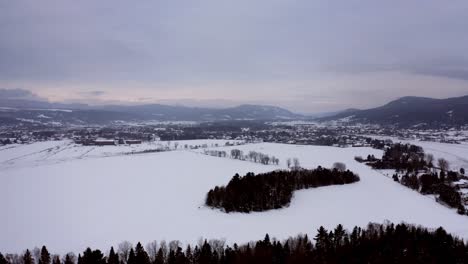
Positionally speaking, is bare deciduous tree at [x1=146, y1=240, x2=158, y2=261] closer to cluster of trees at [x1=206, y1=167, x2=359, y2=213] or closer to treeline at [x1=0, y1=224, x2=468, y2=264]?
treeline at [x1=0, y1=224, x2=468, y2=264]

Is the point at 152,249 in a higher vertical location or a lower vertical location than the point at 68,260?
lower

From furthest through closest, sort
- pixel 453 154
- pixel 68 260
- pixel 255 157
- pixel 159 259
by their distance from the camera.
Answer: pixel 453 154, pixel 255 157, pixel 159 259, pixel 68 260

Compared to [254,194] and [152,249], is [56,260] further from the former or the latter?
[254,194]

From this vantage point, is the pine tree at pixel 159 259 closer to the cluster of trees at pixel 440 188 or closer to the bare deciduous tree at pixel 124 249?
the bare deciduous tree at pixel 124 249

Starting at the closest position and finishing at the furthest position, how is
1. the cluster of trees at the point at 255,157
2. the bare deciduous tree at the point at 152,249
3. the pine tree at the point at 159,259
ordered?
the pine tree at the point at 159,259 → the bare deciduous tree at the point at 152,249 → the cluster of trees at the point at 255,157

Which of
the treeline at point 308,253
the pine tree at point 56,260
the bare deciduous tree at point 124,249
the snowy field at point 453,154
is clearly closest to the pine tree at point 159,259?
the treeline at point 308,253

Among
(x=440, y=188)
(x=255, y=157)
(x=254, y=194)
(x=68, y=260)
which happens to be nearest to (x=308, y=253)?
(x=254, y=194)
